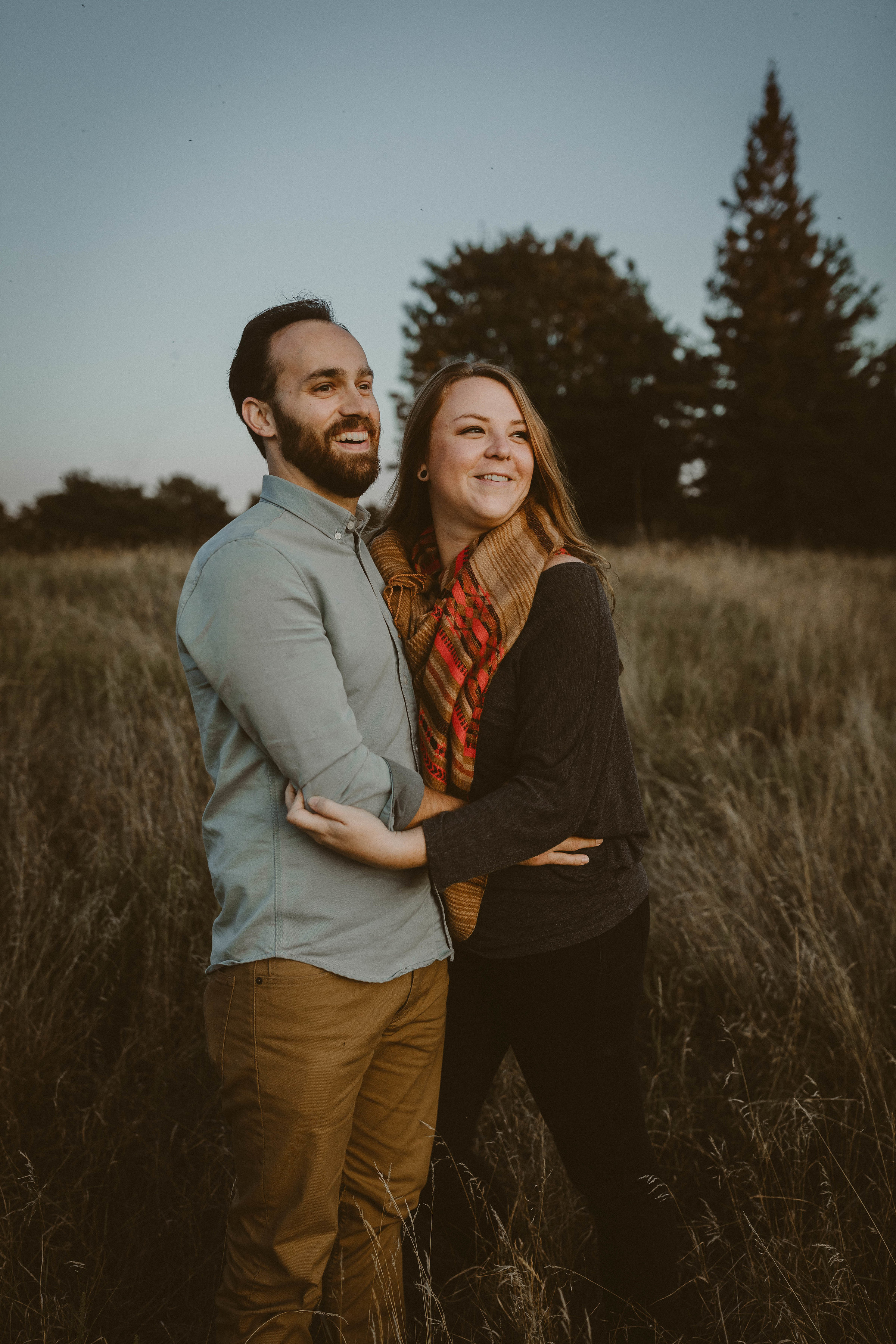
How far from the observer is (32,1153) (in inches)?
80.4

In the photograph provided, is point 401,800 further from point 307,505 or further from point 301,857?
point 307,505

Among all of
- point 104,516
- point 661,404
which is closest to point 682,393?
point 661,404

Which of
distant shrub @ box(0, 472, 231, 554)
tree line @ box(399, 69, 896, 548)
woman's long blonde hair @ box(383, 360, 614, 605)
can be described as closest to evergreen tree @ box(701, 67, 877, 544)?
tree line @ box(399, 69, 896, 548)

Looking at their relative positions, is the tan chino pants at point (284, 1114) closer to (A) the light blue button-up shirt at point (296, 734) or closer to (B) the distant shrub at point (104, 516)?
(A) the light blue button-up shirt at point (296, 734)

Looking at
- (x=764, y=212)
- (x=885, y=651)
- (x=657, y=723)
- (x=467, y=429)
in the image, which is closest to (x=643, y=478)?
(x=764, y=212)

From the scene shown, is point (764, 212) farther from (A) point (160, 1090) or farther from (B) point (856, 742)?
(A) point (160, 1090)

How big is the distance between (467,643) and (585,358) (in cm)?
2294

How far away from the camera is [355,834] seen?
51.3 inches

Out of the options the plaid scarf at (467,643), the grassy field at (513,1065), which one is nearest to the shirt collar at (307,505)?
the plaid scarf at (467,643)

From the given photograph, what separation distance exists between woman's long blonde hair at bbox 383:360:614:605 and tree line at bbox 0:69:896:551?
15.4 metres

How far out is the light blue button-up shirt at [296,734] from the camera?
4.20 feet

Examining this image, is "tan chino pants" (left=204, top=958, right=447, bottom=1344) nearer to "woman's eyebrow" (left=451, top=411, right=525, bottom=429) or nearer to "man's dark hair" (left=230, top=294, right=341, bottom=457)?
"man's dark hair" (left=230, top=294, right=341, bottom=457)

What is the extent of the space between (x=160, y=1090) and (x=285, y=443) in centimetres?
199

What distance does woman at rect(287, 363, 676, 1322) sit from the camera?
1.47 metres
